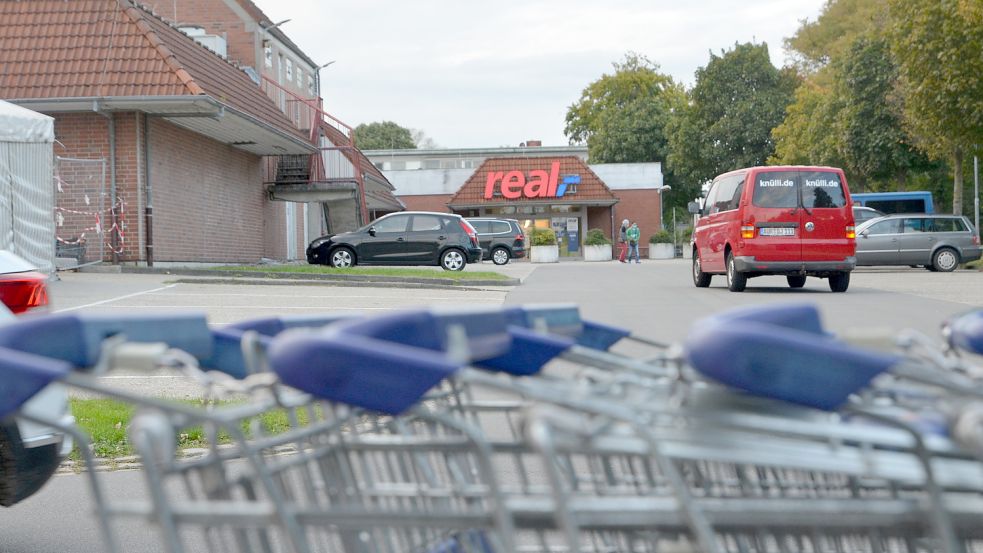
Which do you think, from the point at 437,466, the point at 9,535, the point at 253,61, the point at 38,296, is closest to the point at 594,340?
the point at 437,466

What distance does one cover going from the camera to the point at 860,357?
57.6 inches

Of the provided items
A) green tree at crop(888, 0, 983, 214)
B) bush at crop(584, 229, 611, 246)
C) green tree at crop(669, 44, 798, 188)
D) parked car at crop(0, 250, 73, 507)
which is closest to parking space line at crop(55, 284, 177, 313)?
parked car at crop(0, 250, 73, 507)

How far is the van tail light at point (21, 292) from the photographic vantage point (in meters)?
5.01

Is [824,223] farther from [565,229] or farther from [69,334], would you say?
[565,229]

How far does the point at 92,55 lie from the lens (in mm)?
22984

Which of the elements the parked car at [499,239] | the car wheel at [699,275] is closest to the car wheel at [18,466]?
Answer: the car wheel at [699,275]

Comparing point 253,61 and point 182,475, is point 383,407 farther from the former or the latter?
point 253,61

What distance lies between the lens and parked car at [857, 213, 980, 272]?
30188 millimetres

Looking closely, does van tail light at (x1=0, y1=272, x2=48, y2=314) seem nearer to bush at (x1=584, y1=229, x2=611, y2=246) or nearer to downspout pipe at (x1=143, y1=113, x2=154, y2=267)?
downspout pipe at (x1=143, y1=113, x2=154, y2=267)

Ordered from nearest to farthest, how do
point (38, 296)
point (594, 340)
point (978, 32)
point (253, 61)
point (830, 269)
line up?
point (594, 340) < point (38, 296) < point (830, 269) < point (978, 32) < point (253, 61)

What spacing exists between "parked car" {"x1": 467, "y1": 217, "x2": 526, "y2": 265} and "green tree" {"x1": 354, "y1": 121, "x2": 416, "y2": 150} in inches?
2631

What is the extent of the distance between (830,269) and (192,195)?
557 inches

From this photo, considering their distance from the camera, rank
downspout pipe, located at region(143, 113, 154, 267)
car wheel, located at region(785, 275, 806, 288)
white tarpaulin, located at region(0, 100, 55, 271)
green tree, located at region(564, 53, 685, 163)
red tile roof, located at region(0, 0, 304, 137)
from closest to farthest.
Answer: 1. white tarpaulin, located at region(0, 100, 55, 271)
2. car wheel, located at region(785, 275, 806, 288)
3. red tile roof, located at region(0, 0, 304, 137)
4. downspout pipe, located at region(143, 113, 154, 267)
5. green tree, located at region(564, 53, 685, 163)

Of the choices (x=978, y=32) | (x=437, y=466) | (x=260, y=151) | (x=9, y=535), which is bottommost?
(x=9, y=535)
